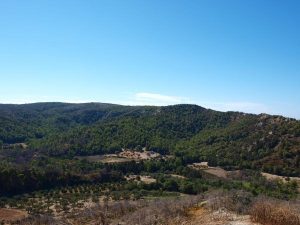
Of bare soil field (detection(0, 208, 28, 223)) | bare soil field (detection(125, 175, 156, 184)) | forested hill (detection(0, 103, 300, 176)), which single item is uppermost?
forested hill (detection(0, 103, 300, 176))

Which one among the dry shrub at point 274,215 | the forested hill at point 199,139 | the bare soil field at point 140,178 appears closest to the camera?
the dry shrub at point 274,215

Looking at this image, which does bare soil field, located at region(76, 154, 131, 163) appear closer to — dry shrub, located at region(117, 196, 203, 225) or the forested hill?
the forested hill

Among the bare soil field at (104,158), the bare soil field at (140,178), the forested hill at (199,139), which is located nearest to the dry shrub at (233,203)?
the bare soil field at (140,178)

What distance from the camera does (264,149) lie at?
12619cm

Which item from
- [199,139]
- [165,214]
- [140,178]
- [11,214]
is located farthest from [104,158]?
[165,214]

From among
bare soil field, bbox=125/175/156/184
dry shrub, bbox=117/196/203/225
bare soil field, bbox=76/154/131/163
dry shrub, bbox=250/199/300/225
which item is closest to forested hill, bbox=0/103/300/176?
bare soil field, bbox=76/154/131/163

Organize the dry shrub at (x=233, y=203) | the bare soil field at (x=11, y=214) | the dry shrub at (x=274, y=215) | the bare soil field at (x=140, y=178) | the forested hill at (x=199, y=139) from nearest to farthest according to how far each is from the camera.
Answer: the dry shrub at (x=274, y=215) < the dry shrub at (x=233, y=203) < the bare soil field at (x=11, y=214) < the bare soil field at (x=140, y=178) < the forested hill at (x=199, y=139)

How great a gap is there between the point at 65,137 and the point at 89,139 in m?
10.5

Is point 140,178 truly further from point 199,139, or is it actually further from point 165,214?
point 165,214

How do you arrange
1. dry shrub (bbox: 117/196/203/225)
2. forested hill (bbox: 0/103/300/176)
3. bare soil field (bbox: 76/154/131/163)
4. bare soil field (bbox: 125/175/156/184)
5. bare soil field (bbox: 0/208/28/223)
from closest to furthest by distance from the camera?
dry shrub (bbox: 117/196/203/225)
bare soil field (bbox: 0/208/28/223)
bare soil field (bbox: 125/175/156/184)
forested hill (bbox: 0/103/300/176)
bare soil field (bbox: 76/154/131/163)

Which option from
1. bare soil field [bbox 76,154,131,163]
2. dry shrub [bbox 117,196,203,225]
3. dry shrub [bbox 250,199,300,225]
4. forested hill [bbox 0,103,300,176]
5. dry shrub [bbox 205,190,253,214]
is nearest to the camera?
dry shrub [bbox 250,199,300,225]

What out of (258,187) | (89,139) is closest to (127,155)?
(89,139)

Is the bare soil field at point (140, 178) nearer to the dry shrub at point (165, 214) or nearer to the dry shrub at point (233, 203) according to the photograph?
the dry shrub at point (165, 214)

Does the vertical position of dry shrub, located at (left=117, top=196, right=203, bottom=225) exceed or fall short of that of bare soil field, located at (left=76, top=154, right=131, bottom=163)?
it exceeds it
